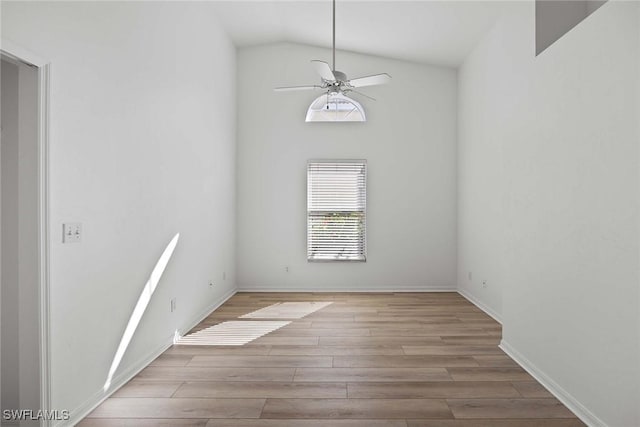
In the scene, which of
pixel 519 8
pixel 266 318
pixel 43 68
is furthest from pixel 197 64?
pixel 519 8

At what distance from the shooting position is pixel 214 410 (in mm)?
2586

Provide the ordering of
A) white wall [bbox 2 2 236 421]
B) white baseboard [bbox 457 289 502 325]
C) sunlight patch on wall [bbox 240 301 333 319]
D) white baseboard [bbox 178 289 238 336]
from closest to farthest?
white wall [bbox 2 2 236 421], white baseboard [bbox 178 289 238 336], white baseboard [bbox 457 289 502 325], sunlight patch on wall [bbox 240 301 333 319]

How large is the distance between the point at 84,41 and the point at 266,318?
327 cm

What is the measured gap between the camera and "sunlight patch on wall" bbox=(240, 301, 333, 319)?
486 cm

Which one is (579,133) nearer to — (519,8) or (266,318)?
(519,8)

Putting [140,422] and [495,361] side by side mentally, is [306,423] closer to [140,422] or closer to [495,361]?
[140,422]

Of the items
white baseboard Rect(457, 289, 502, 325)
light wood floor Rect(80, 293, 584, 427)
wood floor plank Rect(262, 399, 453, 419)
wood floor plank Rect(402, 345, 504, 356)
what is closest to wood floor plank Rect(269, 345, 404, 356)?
light wood floor Rect(80, 293, 584, 427)

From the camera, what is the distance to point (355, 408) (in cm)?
260

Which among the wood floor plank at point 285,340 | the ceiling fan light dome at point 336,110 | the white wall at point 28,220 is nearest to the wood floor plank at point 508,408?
the wood floor plank at point 285,340

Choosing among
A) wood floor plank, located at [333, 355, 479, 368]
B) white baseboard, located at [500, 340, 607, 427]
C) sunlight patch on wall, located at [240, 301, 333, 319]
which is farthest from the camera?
sunlight patch on wall, located at [240, 301, 333, 319]

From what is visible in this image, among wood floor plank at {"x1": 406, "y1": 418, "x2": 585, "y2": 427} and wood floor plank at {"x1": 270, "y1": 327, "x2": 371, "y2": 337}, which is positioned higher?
wood floor plank at {"x1": 270, "y1": 327, "x2": 371, "y2": 337}

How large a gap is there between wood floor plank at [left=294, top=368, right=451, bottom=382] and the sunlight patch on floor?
0.98 m

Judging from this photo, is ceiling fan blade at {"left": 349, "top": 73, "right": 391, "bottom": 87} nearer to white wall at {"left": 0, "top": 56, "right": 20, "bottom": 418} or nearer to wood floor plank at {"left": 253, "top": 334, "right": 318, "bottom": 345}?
wood floor plank at {"left": 253, "top": 334, "right": 318, "bottom": 345}

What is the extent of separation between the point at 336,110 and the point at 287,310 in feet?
9.98
